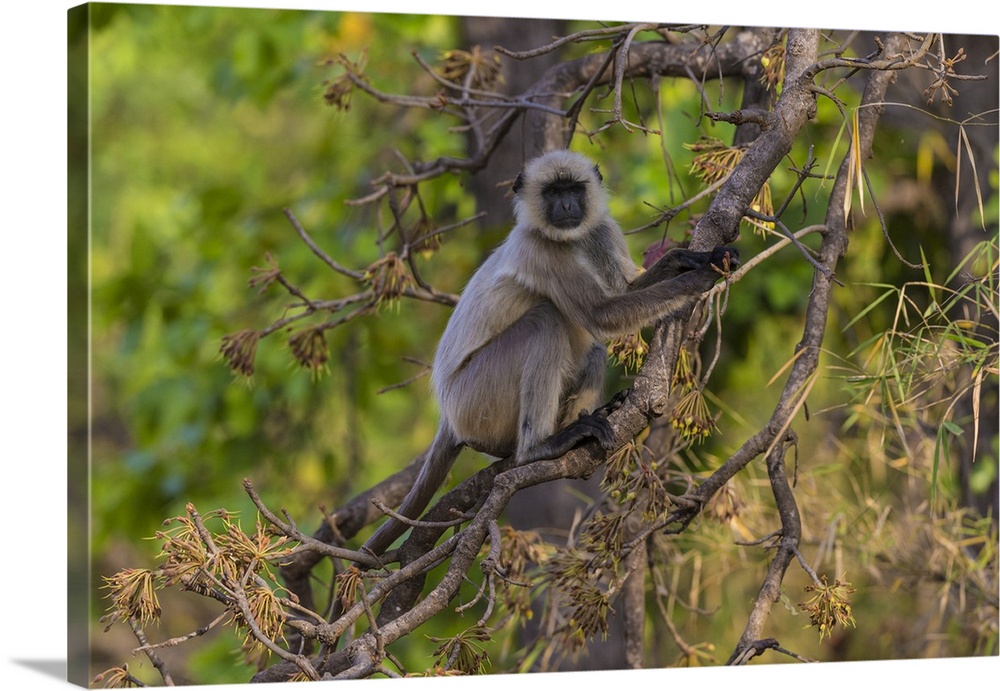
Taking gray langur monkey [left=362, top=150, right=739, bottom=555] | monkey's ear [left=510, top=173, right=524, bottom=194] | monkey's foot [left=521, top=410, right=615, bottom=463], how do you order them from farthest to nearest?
1. monkey's ear [left=510, top=173, right=524, bottom=194]
2. gray langur monkey [left=362, top=150, right=739, bottom=555]
3. monkey's foot [left=521, top=410, right=615, bottom=463]

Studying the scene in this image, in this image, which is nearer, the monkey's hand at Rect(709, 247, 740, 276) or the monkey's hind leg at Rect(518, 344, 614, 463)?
the monkey's hand at Rect(709, 247, 740, 276)

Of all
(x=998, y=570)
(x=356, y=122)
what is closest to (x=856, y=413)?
(x=998, y=570)

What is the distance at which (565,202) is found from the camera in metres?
3.82

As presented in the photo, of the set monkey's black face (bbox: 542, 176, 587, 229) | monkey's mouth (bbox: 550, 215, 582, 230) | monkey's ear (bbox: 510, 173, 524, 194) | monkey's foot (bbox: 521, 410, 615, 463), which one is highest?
monkey's ear (bbox: 510, 173, 524, 194)

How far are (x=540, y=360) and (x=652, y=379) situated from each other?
1.89ft

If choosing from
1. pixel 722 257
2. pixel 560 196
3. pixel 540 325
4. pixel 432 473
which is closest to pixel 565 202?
pixel 560 196

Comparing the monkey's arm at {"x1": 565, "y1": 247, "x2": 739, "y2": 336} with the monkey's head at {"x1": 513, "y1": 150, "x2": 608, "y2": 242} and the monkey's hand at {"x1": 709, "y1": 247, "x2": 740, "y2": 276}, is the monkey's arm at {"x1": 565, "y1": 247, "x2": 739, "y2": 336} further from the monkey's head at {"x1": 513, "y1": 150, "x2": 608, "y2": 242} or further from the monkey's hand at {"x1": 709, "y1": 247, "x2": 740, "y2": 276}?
the monkey's head at {"x1": 513, "y1": 150, "x2": 608, "y2": 242}

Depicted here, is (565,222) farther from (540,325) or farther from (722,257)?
(722,257)

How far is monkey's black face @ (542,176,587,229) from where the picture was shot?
150 inches

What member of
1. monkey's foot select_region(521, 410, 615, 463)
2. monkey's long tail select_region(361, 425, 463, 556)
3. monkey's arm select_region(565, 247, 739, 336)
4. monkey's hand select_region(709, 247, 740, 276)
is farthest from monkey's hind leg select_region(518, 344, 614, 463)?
monkey's hand select_region(709, 247, 740, 276)

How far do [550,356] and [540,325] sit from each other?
113 mm

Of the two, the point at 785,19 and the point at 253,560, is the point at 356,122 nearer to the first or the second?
the point at 785,19

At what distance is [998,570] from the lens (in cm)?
482

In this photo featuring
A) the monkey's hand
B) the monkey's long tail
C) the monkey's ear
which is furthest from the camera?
the monkey's ear
